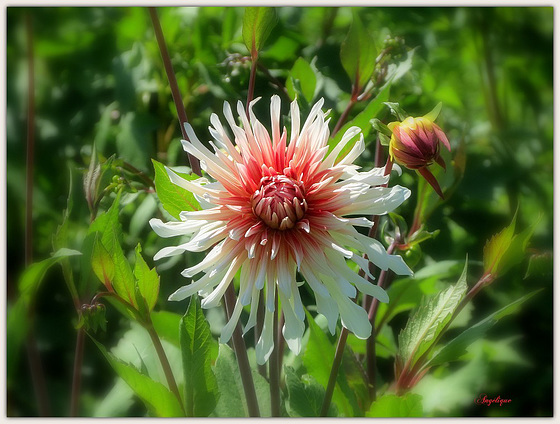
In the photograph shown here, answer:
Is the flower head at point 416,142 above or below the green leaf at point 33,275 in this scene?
above

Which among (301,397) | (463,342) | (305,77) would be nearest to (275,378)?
(301,397)

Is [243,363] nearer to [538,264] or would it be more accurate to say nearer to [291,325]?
[291,325]

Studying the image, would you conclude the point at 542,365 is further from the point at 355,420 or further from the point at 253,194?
the point at 253,194

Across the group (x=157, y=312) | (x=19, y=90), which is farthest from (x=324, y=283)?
(x=19, y=90)

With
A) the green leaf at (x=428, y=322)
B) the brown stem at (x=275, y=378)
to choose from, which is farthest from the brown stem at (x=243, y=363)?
the green leaf at (x=428, y=322)

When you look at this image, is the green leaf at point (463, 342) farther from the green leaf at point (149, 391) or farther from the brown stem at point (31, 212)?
the brown stem at point (31, 212)
